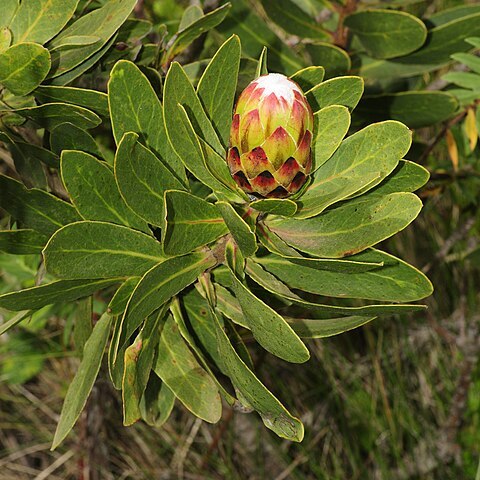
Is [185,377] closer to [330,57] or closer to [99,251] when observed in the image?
[99,251]

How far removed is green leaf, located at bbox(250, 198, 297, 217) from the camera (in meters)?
0.85

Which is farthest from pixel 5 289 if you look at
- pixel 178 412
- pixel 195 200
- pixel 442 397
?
pixel 442 397

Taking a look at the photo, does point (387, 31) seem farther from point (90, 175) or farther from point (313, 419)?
point (313, 419)

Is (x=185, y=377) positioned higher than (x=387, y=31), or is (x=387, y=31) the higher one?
(x=387, y=31)

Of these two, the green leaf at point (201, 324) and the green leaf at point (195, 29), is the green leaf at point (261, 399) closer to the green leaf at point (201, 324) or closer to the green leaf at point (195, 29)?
the green leaf at point (201, 324)

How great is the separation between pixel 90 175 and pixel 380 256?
377 mm

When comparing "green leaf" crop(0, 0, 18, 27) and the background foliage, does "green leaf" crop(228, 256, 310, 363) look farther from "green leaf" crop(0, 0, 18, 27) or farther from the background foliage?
the background foliage

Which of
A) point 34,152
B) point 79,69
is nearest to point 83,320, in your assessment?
point 34,152

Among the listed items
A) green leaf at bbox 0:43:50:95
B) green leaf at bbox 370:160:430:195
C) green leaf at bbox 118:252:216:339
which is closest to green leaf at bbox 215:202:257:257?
green leaf at bbox 118:252:216:339

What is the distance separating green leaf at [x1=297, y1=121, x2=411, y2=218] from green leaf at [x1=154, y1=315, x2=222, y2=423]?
0.96 ft

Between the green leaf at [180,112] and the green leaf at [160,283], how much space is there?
13 cm

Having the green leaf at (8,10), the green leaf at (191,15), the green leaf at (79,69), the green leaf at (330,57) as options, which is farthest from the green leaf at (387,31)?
the green leaf at (8,10)

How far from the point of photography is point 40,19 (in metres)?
1.01

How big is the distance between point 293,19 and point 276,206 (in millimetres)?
749
